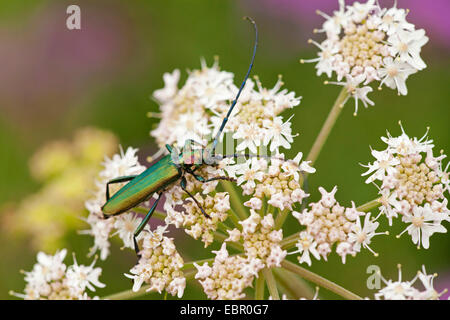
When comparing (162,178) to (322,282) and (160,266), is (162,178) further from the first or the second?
(322,282)

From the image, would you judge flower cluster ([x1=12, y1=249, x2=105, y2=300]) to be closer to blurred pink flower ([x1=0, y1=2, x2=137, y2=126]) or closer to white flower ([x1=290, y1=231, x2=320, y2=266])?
white flower ([x1=290, y1=231, x2=320, y2=266])

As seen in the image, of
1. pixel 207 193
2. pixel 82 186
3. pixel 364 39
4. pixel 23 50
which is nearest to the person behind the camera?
pixel 207 193

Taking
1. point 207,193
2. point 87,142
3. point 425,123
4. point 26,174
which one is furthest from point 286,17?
point 26,174

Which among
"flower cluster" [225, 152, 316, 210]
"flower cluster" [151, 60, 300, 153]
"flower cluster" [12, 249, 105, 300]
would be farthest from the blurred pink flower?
"flower cluster" [225, 152, 316, 210]

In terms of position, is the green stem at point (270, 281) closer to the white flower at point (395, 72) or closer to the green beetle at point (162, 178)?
the green beetle at point (162, 178)

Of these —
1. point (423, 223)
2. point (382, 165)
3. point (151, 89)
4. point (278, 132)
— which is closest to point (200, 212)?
point (278, 132)
